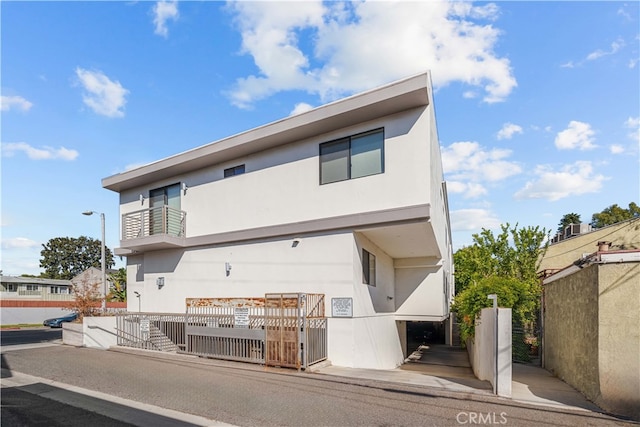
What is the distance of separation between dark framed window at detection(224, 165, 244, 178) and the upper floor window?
3553 millimetres

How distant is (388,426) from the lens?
5.57 m

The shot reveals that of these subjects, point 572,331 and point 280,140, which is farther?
point 280,140

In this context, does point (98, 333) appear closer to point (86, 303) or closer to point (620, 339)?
point (86, 303)

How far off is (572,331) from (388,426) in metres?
5.54

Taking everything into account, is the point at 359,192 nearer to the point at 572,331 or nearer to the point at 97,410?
the point at 572,331

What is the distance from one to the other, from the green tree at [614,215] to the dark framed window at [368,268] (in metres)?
39.3

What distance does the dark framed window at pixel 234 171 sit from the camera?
1377 cm

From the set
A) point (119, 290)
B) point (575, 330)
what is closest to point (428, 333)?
point (575, 330)

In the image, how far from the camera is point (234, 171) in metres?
14.0

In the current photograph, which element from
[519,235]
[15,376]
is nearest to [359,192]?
[15,376]

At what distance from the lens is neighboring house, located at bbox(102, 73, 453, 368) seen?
10.3m

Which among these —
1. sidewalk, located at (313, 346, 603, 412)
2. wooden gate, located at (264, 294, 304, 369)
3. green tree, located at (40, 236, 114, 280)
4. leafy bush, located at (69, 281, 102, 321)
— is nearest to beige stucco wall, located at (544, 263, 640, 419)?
sidewalk, located at (313, 346, 603, 412)

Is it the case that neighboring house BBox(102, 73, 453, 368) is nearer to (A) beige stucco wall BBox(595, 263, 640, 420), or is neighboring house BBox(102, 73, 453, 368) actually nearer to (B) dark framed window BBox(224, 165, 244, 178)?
(B) dark framed window BBox(224, 165, 244, 178)

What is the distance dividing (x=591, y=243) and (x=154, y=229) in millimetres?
24563
